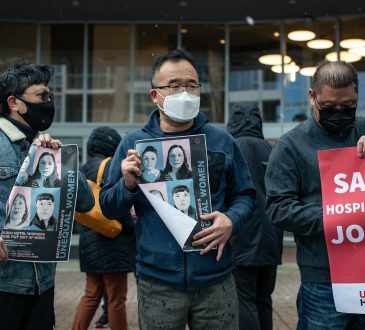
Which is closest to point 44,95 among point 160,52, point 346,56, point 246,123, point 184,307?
point 184,307

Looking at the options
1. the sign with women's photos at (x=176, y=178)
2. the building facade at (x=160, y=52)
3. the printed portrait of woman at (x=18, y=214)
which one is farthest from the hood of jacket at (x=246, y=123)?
the building facade at (x=160, y=52)

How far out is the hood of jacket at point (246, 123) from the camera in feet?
17.3

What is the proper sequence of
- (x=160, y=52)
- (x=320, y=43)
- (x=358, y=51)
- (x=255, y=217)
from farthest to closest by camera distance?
(x=160, y=52) → (x=320, y=43) → (x=358, y=51) → (x=255, y=217)

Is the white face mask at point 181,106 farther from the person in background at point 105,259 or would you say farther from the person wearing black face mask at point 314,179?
the person in background at point 105,259

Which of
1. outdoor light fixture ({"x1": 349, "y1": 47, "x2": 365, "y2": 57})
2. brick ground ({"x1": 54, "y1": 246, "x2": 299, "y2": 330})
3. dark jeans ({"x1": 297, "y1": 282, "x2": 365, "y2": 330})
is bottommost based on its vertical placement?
brick ground ({"x1": 54, "y1": 246, "x2": 299, "y2": 330})

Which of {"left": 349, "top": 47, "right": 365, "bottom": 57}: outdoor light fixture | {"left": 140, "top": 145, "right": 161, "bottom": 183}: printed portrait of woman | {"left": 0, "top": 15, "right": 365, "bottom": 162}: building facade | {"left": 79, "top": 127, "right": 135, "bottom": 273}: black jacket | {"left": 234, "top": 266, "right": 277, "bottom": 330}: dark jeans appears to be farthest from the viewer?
{"left": 0, "top": 15, "right": 365, "bottom": 162}: building facade

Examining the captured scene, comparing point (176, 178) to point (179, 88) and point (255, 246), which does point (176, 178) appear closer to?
point (179, 88)

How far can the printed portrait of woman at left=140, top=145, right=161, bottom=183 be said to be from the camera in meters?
3.11

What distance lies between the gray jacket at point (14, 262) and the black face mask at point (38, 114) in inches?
3.8

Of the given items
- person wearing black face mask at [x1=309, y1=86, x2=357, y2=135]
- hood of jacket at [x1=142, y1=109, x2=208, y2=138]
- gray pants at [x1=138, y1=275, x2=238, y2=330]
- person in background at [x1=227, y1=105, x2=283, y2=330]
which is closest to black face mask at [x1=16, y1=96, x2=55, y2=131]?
hood of jacket at [x1=142, y1=109, x2=208, y2=138]

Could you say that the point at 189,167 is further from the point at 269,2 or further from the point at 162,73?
the point at 269,2

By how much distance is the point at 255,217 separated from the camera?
16.7ft

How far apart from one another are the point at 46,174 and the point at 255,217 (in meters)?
2.19

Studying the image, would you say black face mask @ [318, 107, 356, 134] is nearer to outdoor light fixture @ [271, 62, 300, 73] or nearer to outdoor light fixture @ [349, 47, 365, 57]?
outdoor light fixture @ [271, 62, 300, 73]
